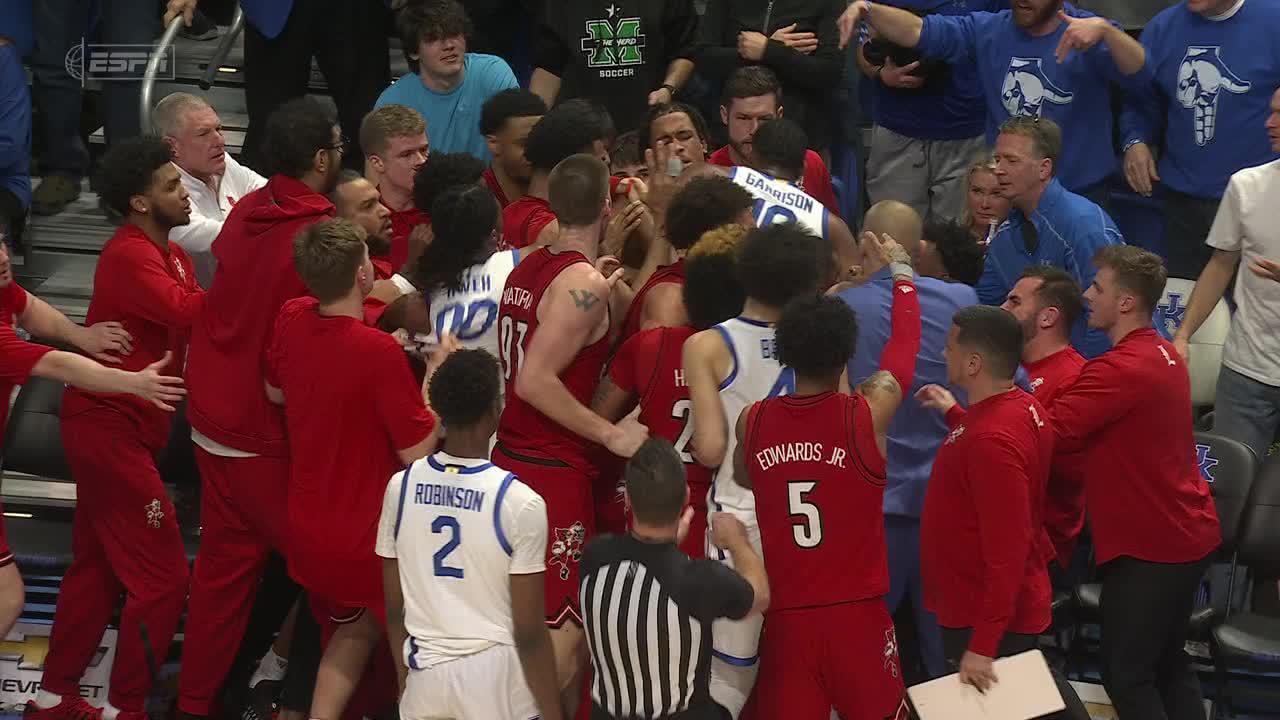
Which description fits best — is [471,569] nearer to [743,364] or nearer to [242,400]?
[743,364]

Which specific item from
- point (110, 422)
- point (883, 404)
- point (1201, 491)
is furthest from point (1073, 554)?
point (110, 422)

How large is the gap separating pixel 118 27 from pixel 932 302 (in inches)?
204

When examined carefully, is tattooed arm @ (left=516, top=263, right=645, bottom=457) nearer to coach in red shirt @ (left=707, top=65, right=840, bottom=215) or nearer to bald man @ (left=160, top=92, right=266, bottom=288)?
bald man @ (left=160, top=92, right=266, bottom=288)

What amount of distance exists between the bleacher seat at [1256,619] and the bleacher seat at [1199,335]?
3.58 feet

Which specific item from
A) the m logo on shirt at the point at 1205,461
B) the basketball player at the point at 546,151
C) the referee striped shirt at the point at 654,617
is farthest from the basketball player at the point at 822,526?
the m logo on shirt at the point at 1205,461

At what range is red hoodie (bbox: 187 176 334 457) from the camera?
605 cm

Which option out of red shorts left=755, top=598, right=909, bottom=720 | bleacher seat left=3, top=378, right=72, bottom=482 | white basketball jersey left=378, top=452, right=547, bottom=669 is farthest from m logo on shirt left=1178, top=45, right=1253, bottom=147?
bleacher seat left=3, top=378, right=72, bottom=482

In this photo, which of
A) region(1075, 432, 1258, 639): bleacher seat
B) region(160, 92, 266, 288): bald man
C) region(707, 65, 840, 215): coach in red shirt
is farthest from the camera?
region(707, 65, 840, 215): coach in red shirt

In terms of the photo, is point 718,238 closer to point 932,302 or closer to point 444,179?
point 932,302

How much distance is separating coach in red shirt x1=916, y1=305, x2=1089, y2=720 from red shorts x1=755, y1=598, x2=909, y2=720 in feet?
1.55

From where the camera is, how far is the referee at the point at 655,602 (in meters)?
4.59

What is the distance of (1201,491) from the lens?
6.03 metres

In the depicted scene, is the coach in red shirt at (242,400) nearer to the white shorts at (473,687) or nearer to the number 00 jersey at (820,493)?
the white shorts at (473,687)

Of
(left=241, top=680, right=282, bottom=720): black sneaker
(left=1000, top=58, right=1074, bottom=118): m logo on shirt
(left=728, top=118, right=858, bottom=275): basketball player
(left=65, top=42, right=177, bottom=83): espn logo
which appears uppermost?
(left=1000, top=58, right=1074, bottom=118): m logo on shirt
